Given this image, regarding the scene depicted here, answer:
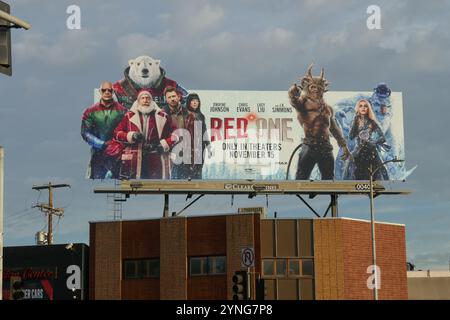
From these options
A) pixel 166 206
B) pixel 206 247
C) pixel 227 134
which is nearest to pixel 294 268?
pixel 206 247

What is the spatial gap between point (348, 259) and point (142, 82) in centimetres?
1826

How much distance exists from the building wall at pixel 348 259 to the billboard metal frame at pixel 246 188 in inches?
104

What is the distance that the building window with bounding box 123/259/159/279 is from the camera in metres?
54.4

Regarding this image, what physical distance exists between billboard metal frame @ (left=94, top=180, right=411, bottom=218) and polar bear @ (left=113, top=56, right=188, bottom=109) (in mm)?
5873

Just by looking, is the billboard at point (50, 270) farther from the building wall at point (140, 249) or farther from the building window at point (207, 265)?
the building window at point (207, 265)

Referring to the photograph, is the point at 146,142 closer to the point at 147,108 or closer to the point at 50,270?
the point at 147,108

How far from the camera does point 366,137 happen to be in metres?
59.2

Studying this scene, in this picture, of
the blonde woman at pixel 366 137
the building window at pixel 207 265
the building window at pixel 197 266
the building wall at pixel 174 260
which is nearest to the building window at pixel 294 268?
the building window at pixel 207 265

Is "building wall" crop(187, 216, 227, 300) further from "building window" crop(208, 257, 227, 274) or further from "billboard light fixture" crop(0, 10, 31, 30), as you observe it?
"billboard light fixture" crop(0, 10, 31, 30)

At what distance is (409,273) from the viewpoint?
7512cm

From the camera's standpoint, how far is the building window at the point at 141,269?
54438mm

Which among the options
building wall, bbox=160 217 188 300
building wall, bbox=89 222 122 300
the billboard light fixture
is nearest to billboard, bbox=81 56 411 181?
building wall, bbox=89 222 122 300
